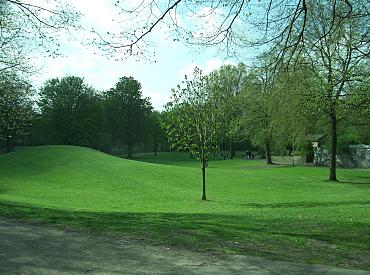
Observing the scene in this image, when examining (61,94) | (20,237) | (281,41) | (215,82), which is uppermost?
(61,94)

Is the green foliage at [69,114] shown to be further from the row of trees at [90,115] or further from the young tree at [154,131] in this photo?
the young tree at [154,131]

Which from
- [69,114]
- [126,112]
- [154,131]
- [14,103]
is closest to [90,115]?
[69,114]

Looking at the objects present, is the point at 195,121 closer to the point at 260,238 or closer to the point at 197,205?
the point at 197,205

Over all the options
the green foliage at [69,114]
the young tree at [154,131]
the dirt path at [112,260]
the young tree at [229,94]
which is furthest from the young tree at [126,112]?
the dirt path at [112,260]

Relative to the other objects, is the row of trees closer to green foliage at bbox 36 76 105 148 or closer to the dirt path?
green foliage at bbox 36 76 105 148

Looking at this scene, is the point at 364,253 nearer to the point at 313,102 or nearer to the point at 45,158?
the point at 313,102

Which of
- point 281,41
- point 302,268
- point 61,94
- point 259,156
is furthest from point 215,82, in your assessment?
point 61,94

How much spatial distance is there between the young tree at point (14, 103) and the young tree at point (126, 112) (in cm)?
6399

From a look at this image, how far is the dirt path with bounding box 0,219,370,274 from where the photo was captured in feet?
18.9

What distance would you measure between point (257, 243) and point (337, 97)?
25082mm

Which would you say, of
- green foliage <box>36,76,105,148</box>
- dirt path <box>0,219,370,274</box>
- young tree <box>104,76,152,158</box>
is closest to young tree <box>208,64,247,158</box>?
dirt path <box>0,219,370,274</box>

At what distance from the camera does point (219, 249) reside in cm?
698

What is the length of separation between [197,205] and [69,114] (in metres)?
64.7

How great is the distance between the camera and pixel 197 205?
75.7ft
